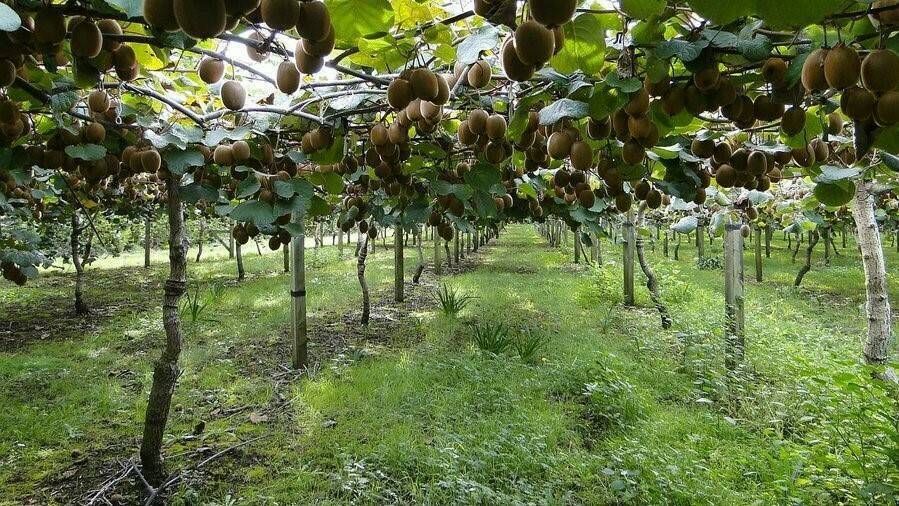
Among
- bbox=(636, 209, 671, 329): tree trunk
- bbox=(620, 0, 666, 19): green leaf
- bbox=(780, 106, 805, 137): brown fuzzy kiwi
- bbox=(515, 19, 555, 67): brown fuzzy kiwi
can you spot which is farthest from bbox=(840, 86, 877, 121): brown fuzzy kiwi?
bbox=(636, 209, 671, 329): tree trunk

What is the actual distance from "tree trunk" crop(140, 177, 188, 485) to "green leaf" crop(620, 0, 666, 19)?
8.79 ft

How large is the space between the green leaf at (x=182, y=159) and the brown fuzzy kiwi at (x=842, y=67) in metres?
2.16

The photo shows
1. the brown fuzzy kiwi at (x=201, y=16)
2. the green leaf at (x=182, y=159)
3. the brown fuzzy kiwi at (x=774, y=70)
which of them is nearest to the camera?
the brown fuzzy kiwi at (x=201, y=16)

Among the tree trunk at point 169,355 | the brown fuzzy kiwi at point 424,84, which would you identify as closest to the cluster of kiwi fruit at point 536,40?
the brown fuzzy kiwi at point 424,84

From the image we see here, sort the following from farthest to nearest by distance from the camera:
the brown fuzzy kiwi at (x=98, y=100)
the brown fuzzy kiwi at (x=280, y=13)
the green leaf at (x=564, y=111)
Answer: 1. the brown fuzzy kiwi at (x=98, y=100)
2. the green leaf at (x=564, y=111)
3. the brown fuzzy kiwi at (x=280, y=13)

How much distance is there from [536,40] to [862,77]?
64cm

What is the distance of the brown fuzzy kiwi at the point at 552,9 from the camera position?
72 cm

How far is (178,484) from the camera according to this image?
128 inches

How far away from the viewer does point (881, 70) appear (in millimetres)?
995

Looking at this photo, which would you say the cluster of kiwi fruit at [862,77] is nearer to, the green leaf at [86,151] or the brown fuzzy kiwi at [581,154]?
the brown fuzzy kiwi at [581,154]

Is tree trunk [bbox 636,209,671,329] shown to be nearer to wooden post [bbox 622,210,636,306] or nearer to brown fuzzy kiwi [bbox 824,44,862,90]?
wooden post [bbox 622,210,636,306]

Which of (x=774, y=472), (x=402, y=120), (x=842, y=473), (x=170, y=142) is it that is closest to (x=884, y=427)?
(x=842, y=473)

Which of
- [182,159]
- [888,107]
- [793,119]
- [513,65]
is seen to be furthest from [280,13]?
[182,159]

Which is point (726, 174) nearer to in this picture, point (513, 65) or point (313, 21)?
point (513, 65)
